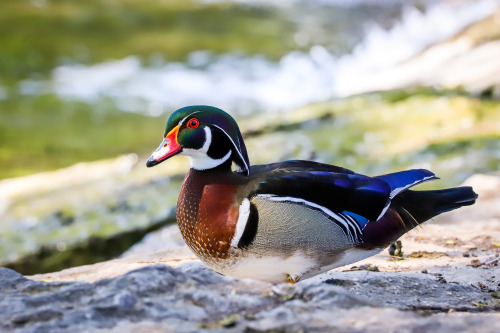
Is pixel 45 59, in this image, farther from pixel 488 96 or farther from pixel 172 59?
pixel 488 96

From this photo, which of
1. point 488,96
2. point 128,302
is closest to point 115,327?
point 128,302

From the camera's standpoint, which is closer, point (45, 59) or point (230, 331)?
point (230, 331)

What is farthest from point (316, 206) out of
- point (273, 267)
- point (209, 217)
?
point (209, 217)

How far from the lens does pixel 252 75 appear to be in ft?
49.3

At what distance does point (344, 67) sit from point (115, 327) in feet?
40.1

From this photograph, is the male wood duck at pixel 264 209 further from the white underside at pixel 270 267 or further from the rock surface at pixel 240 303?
the rock surface at pixel 240 303

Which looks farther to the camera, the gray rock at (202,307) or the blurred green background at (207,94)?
the blurred green background at (207,94)

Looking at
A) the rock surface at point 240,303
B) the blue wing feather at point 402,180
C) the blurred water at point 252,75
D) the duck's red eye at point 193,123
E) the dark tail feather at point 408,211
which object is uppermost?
the blurred water at point 252,75

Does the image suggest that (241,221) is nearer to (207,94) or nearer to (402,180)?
(402,180)

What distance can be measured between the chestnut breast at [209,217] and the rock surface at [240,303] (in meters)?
0.11

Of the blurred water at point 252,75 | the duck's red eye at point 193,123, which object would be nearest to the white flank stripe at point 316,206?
the duck's red eye at point 193,123

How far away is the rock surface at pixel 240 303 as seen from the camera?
245 centimetres

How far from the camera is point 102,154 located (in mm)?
10547

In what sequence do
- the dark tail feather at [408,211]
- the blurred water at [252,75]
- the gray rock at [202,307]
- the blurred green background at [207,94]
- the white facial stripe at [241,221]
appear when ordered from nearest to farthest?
the gray rock at [202,307], the white facial stripe at [241,221], the dark tail feather at [408,211], the blurred green background at [207,94], the blurred water at [252,75]
